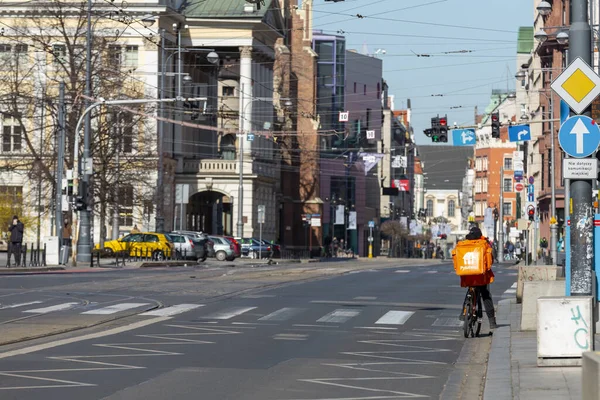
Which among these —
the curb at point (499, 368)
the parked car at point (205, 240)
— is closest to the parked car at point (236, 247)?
the parked car at point (205, 240)

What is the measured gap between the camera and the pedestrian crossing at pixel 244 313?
74.4 ft

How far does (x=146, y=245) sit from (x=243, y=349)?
155ft

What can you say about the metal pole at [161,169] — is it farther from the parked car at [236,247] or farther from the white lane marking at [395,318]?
the white lane marking at [395,318]

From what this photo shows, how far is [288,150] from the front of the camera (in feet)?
347

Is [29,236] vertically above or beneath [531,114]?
beneath

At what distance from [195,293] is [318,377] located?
1729 cm

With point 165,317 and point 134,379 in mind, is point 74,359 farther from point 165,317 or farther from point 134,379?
point 165,317

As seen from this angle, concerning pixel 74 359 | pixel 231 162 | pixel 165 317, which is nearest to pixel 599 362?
pixel 74 359

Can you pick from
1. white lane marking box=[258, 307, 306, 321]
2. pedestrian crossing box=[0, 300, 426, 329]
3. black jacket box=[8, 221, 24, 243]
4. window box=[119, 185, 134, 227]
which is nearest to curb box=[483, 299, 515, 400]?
pedestrian crossing box=[0, 300, 426, 329]

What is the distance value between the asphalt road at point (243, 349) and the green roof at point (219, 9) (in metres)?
59.6

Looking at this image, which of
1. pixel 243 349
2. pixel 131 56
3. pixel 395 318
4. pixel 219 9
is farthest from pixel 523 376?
pixel 219 9

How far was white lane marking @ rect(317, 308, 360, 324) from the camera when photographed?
902 inches

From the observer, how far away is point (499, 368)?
14477 millimetres

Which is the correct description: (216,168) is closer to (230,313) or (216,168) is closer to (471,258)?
(230,313)
